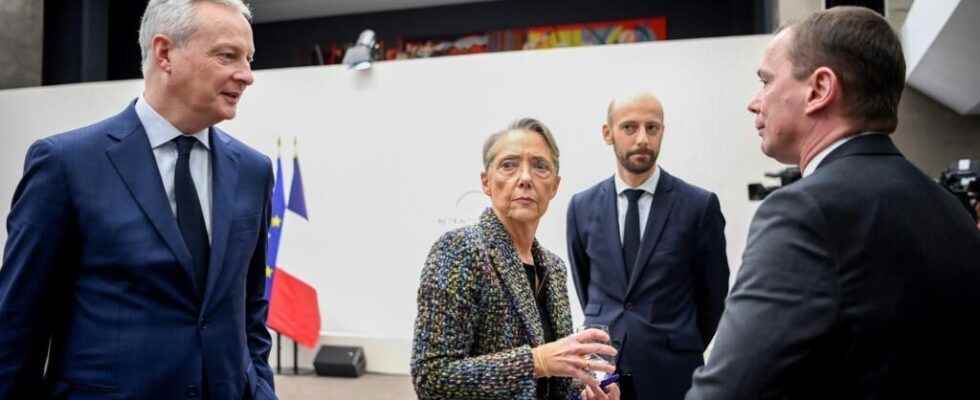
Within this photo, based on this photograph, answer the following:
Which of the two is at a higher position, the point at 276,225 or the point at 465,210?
the point at 465,210

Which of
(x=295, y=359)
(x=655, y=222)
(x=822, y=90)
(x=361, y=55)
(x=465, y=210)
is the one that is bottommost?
(x=295, y=359)

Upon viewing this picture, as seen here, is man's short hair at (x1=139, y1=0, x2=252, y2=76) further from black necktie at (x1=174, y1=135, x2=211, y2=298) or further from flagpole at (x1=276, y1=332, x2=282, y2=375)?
flagpole at (x1=276, y1=332, x2=282, y2=375)

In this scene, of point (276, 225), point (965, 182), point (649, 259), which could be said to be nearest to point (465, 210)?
point (276, 225)

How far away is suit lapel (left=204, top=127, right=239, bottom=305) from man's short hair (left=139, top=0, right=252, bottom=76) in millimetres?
203

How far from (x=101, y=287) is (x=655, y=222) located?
5.25ft

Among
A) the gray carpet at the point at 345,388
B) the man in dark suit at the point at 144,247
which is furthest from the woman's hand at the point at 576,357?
the gray carpet at the point at 345,388

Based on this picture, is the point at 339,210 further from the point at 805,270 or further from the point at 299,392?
the point at 805,270

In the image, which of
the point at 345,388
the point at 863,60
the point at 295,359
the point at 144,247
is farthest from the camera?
the point at 295,359

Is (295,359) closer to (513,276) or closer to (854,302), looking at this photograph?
(513,276)

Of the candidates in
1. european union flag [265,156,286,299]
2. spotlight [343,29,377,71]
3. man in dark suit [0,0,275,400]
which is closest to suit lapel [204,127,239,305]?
man in dark suit [0,0,275,400]

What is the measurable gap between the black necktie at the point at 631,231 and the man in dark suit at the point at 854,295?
1423mm

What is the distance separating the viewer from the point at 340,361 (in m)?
6.25

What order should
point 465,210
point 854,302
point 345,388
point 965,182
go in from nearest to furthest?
1. point 854,302
2. point 965,182
3. point 345,388
4. point 465,210

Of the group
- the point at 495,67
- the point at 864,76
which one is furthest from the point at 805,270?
the point at 495,67
